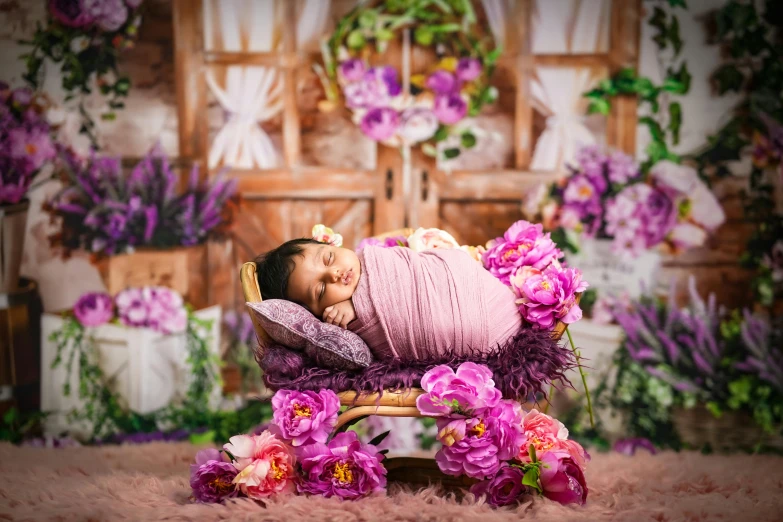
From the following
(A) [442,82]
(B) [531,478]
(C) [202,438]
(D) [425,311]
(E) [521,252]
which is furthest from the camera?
(A) [442,82]

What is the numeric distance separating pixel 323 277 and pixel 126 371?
160cm

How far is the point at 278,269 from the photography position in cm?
193

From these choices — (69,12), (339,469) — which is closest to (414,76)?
(69,12)

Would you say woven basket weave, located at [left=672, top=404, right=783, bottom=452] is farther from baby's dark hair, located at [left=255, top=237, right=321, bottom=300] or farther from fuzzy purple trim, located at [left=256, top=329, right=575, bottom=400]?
baby's dark hair, located at [left=255, top=237, right=321, bottom=300]

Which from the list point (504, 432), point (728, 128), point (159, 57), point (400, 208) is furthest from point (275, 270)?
point (728, 128)

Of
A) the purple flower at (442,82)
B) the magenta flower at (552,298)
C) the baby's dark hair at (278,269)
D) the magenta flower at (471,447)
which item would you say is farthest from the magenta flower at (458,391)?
the purple flower at (442,82)

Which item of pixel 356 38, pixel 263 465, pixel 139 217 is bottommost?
pixel 263 465

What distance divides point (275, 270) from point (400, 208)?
1.31m

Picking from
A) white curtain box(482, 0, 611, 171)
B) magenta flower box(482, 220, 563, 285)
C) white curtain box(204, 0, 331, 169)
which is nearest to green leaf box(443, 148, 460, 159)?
white curtain box(482, 0, 611, 171)

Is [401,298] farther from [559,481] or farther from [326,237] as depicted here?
[559,481]

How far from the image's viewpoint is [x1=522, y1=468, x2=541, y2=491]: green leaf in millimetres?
1714

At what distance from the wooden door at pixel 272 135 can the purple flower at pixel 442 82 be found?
0.22 meters

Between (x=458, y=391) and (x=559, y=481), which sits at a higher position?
(x=458, y=391)

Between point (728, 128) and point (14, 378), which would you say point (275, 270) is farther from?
point (728, 128)
